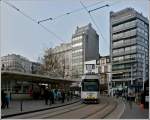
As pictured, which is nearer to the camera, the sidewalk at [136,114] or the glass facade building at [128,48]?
the sidewalk at [136,114]

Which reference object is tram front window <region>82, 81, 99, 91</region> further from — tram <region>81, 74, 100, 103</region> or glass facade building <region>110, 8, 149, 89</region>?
glass facade building <region>110, 8, 149, 89</region>

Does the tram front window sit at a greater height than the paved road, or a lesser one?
greater

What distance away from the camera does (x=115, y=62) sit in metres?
108

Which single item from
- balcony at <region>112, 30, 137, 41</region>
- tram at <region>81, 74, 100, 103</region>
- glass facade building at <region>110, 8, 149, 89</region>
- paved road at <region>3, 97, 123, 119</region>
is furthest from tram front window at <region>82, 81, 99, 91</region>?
balcony at <region>112, 30, 137, 41</region>

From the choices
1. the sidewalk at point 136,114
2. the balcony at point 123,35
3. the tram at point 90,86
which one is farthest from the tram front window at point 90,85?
the sidewalk at point 136,114

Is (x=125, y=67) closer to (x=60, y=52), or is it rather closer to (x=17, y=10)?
(x=60, y=52)

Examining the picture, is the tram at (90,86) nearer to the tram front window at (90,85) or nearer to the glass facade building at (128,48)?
the tram front window at (90,85)

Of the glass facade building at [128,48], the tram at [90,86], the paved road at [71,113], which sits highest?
the glass facade building at [128,48]

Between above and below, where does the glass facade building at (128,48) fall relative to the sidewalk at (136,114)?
above

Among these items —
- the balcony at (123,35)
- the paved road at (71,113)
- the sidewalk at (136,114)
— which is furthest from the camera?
the balcony at (123,35)

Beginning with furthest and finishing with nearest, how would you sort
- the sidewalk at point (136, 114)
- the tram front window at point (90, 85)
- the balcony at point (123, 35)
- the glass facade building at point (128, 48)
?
the balcony at point (123, 35) → the glass facade building at point (128, 48) → the tram front window at point (90, 85) → the sidewalk at point (136, 114)

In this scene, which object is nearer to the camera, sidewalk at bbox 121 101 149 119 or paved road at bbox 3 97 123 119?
sidewalk at bbox 121 101 149 119

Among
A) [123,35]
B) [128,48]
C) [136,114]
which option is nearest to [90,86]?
[123,35]

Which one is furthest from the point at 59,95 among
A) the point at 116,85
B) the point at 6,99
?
the point at 116,85
